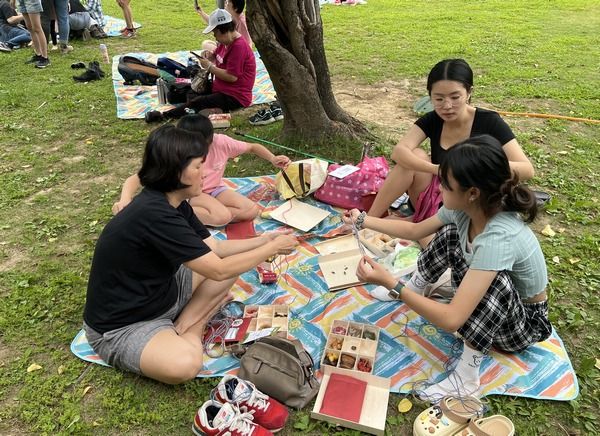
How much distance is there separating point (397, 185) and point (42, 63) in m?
7.74

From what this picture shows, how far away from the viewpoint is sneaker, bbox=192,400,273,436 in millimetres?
2203

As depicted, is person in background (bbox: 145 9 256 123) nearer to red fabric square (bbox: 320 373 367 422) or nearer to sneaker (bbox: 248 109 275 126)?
sneaker (bbox: 248 109 275 126)

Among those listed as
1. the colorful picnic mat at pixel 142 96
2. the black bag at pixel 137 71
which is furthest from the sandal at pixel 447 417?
the black bag at pixel 137 71

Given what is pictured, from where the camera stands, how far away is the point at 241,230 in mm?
3990

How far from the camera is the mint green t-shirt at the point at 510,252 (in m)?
2.21

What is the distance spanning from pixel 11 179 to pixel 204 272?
354 cm

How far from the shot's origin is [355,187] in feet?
13.5

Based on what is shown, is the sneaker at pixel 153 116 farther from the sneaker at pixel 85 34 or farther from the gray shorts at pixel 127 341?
the sneaker at pixel 85 34

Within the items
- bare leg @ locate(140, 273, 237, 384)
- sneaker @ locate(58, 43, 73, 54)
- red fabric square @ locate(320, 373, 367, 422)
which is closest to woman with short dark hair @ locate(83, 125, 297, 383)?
bare leg @ locate(140, 273, 237, 384)

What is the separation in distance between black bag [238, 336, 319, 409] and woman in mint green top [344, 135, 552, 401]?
0.61 m

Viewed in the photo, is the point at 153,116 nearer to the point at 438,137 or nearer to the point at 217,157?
the point at 217,157

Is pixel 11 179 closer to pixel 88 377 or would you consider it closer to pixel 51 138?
pixel 51 138

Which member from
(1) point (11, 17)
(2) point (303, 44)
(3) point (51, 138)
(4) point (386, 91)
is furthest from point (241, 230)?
(1) point (11, 17)

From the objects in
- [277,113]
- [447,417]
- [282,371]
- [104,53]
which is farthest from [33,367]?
[104,53]
